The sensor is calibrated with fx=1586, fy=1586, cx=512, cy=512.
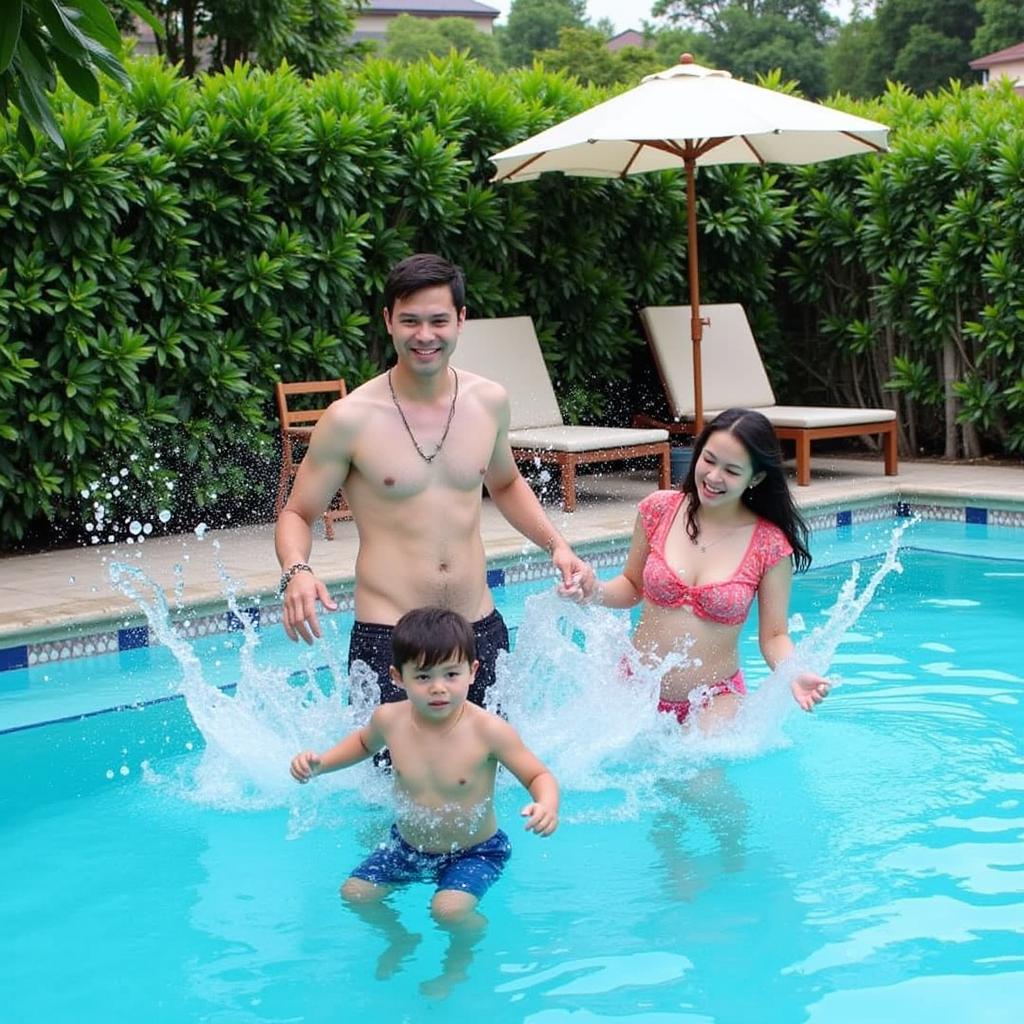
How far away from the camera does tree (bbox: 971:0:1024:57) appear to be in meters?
60.0

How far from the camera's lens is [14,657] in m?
6.77

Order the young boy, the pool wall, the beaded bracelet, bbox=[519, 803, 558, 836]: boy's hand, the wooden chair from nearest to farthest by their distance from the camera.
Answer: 1. bbox=[519, 803, 558, 836]: boy's hand
2. the young boy
3. the beaded bracelet
4. the pool wall
5. the wooden chair

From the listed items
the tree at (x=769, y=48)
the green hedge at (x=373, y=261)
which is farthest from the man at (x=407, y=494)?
the tree at (x=769, y=48)

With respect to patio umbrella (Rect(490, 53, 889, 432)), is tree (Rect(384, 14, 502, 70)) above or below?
above

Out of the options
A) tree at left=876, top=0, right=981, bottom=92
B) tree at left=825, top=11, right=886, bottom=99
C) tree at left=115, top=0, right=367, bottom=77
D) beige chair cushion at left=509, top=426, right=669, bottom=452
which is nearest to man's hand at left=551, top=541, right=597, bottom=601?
beige chair cushion at left=509, top=426, right=669, bottom=452

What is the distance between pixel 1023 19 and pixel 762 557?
6061cm

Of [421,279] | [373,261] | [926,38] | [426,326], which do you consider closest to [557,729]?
[426,326]

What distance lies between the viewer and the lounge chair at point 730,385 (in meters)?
10.9

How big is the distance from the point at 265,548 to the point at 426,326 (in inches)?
187

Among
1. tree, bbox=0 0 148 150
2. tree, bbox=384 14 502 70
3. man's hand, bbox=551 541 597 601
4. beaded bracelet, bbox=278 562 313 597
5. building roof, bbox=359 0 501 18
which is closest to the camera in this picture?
tree, bbox=0 0 148 150

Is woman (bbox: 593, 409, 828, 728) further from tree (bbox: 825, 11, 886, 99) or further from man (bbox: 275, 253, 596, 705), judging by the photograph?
tree (bbox: 825, 11, 886, 99)

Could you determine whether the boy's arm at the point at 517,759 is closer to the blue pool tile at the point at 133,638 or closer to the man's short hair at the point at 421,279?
the man's short hair at the point at 421,279

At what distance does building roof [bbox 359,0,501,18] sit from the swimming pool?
298ft

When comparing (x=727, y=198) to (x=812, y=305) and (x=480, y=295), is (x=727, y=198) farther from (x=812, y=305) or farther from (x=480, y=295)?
(x=480, y=295)
